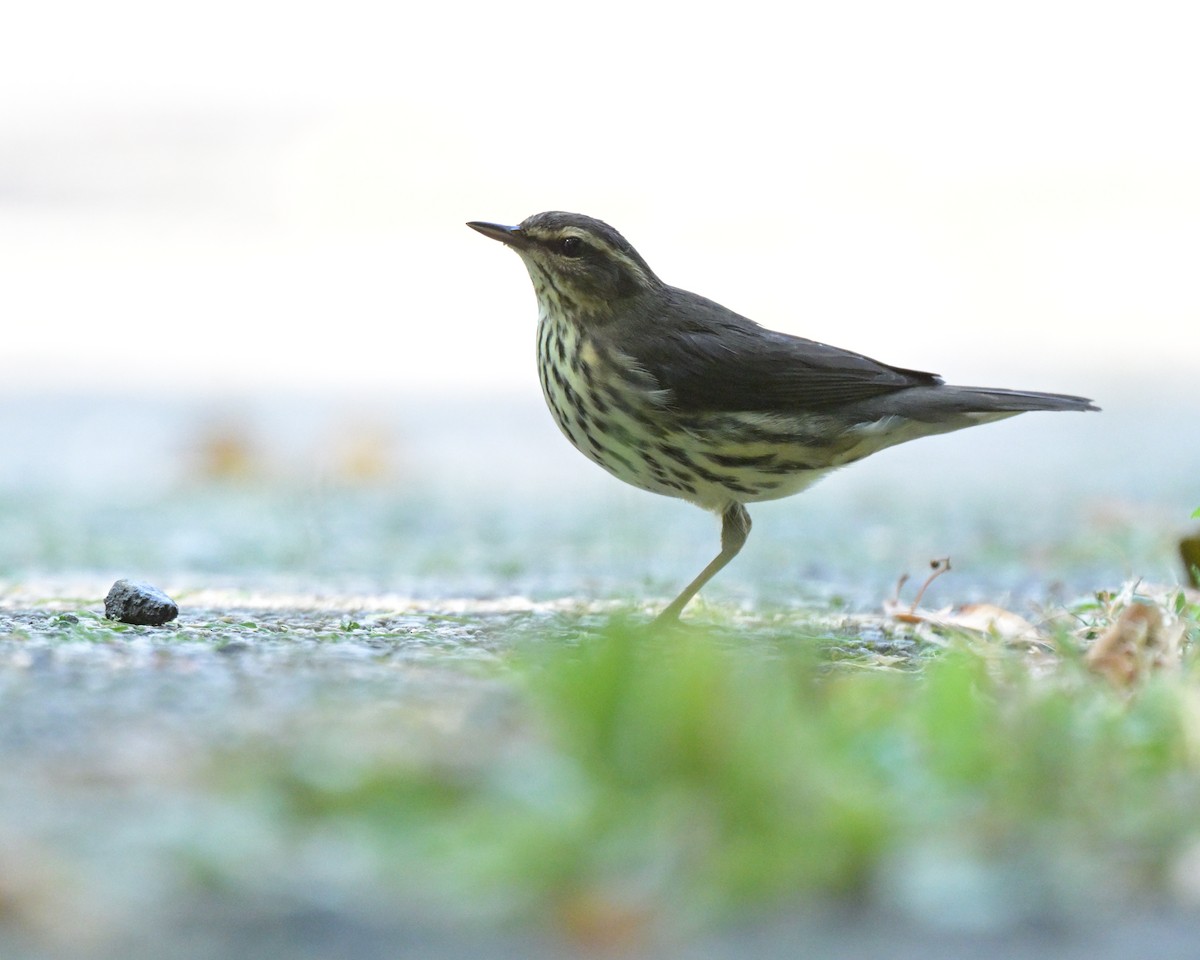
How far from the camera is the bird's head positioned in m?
5.94

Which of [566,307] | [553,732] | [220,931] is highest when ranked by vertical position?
[566,307]

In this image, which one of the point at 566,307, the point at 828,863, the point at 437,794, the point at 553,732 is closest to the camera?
the point at 828,863

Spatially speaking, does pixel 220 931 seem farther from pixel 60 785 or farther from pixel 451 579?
pixel 451 579

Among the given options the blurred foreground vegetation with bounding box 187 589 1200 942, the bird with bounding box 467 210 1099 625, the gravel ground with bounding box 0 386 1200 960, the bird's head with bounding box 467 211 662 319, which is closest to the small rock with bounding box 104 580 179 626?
the gravel ground with bounding box 0 386 1200 960

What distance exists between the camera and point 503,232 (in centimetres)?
604

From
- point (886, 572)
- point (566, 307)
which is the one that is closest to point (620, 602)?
point (566, 307)

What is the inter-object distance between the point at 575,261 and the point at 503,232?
31cm

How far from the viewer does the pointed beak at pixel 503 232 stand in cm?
602

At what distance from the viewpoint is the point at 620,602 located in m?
5.57

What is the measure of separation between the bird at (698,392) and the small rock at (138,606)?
1.64m

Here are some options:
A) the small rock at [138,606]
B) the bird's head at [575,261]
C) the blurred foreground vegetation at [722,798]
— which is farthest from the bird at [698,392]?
the blurred foreground vegetation at [722,798]

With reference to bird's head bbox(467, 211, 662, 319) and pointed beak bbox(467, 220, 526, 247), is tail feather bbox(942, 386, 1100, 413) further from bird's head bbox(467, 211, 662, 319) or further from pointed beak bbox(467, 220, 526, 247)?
pointed beak bbox(467, 220, 526, 247)

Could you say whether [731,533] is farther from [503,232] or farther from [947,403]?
[503,232]

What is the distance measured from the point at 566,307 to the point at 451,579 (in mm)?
1340
